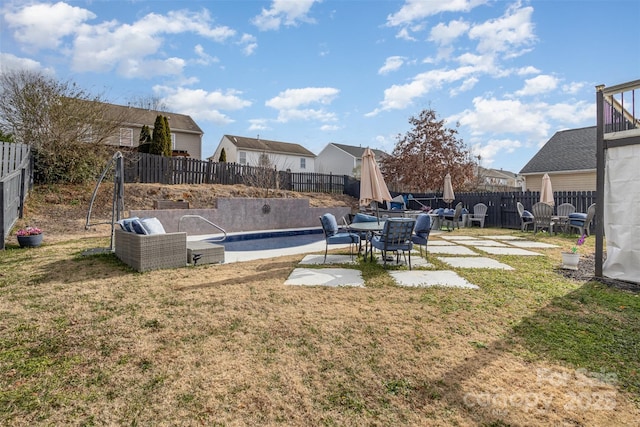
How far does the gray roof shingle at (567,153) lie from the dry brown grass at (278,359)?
1814cm

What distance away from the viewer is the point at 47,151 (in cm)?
1046

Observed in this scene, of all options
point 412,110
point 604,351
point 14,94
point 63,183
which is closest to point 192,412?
point 604,351

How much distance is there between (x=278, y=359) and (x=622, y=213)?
5448 millimetres

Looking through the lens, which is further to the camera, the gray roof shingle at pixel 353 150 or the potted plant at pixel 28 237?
the gray roof shingle at pixel 353 150

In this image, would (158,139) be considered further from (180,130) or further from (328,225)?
(328,225)

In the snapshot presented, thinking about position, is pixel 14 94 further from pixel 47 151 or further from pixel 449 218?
pixel 449 218

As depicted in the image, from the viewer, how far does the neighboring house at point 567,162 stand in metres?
17.8

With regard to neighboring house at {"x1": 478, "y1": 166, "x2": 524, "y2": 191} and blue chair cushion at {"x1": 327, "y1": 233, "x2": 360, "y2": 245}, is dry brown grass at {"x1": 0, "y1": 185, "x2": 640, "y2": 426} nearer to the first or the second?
blue chair cushion at {"x1": 327, "y1": 233, "x2": 360, "y2": 245}

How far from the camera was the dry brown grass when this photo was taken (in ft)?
6.35

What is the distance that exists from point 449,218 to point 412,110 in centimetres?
1176

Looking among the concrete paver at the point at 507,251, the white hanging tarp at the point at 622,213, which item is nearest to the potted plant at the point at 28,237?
the concrete paver at the point at 507,251

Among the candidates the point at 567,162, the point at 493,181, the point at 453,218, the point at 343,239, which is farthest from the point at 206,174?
the point at 493,181

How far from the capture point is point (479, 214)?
1502 centimetres

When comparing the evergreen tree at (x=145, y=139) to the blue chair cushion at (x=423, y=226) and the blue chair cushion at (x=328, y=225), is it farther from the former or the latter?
the blue chair cushion at (x=423, y=226)
